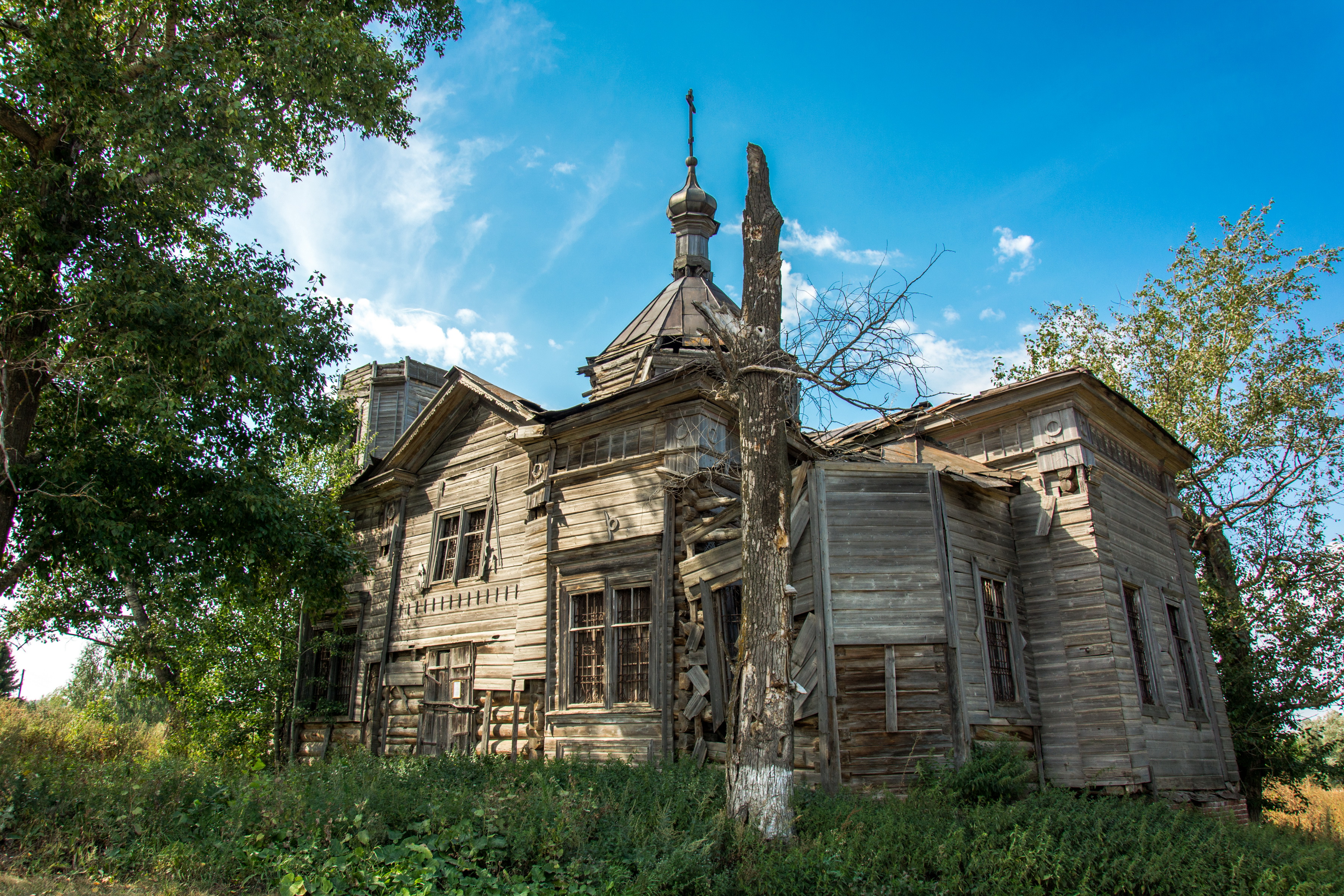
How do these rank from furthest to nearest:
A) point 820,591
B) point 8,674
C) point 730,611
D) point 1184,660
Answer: point 8,674
point 1184,660
point 730,611
point 820,591

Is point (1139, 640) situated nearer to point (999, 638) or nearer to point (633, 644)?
point (999, 638)

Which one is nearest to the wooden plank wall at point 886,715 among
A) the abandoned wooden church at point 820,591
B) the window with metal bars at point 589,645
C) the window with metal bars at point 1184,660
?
the abandoned wooden church at point 820,591

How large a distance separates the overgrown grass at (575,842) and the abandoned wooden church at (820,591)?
6.93ft

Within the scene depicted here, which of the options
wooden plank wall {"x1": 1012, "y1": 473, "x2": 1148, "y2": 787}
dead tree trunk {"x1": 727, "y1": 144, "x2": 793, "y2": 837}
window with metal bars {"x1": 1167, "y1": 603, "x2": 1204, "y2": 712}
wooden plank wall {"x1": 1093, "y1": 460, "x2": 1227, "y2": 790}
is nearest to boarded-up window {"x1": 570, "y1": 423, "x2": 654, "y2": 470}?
dead tree trunk {"x1": 727, "y1": 144, "x2": 793, "y2": 837}

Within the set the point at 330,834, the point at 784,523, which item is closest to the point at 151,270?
the point at 330,834

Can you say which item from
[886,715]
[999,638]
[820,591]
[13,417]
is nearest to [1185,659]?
[999,638]

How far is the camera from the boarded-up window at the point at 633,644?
1291cm

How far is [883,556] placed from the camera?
11.2 meters

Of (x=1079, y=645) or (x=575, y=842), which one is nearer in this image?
(x=575, y=842)

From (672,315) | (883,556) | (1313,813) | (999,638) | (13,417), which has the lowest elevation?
(1313,813)

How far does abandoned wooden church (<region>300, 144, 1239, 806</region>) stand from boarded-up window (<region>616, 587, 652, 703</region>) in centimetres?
4

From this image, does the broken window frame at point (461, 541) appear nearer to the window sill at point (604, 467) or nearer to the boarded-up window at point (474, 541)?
the boarded-up window at point (474, 541)

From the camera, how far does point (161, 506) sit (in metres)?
12.9

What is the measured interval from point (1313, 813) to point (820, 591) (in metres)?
15.0
